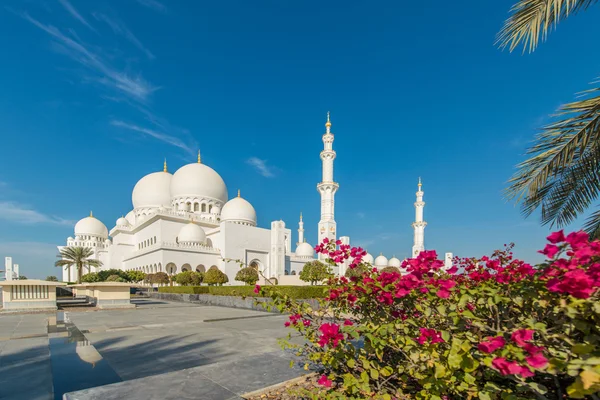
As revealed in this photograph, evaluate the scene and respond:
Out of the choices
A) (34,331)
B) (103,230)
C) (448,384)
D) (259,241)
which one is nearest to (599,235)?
(448,384)

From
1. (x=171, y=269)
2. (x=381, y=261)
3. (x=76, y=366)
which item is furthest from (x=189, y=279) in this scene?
(x=381, y=261)

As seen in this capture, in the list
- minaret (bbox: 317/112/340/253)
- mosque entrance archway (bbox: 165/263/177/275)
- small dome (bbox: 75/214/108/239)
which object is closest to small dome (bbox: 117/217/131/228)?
small dome (bbox: 75/214/108/239)

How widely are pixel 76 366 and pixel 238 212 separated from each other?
3942cm

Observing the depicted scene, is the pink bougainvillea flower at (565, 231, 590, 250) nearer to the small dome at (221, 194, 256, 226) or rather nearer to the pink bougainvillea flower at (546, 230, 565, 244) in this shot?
the pink bougainvillea flower at (546, 230, 565, 244)

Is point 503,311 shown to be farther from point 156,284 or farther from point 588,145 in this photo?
point 156,284

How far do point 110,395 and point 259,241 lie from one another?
1494 inches

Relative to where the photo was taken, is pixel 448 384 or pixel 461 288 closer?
pixel 448 384

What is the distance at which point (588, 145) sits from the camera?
13.5 ft

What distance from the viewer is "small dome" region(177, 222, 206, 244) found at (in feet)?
117

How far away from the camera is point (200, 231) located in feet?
122

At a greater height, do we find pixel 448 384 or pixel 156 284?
pixel 448 384

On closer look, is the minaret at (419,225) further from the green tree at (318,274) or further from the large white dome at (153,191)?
the large white dome at (153,191)

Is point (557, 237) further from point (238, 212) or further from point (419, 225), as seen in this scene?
point (419, 225)

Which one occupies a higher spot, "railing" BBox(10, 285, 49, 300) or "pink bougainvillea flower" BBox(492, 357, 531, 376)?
"pink bougainvillea flower" BBox(492, 357, 531, 376)
